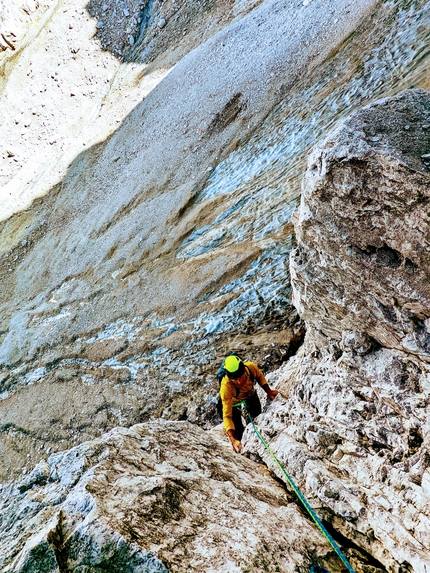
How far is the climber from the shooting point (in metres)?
6.36

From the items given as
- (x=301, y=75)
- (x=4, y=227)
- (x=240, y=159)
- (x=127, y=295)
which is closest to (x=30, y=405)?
(x=127, y=295)

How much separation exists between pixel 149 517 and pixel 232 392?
9.78 ft

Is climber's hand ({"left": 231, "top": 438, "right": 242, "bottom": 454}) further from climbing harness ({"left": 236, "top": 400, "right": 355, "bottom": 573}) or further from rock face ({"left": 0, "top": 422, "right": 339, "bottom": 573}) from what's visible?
rock face ({"left": 0, "top": 422, "right": 339, "bottom": 573})

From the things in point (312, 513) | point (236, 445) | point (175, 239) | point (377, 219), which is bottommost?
point (236, 445)

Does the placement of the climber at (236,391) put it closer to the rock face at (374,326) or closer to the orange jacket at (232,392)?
the orange jacket at (232,392)

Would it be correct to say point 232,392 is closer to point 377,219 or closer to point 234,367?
point 234,367

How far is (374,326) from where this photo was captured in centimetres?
475

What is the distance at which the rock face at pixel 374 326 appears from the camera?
12.5 ft

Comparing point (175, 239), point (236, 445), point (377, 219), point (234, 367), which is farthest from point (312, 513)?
point (175, 239)

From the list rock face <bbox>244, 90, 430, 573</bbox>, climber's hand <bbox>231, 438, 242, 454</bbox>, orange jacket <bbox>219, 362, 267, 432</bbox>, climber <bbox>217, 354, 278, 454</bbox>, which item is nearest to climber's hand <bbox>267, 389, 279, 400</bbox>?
climber <bbox>217, 354, 278, 454</bbox>

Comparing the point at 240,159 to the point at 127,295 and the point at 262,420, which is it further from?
the point at 262,420

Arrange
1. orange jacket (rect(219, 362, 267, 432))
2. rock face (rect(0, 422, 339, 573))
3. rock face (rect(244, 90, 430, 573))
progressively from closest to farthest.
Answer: rock face (rect(0, 422, 339, 573)) → rock face (rect(244, 90, 430, 573)) → orange jacket (rect(219, 362, 267, 432))

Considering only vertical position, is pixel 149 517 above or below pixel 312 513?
above

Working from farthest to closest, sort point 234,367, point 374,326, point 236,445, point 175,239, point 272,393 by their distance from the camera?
point 175,239 → point 272,393 → point 236,445 → point 234,367 → point 374,326
